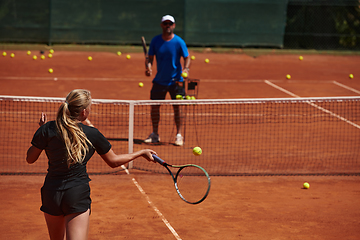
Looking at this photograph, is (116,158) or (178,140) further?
(178,140)

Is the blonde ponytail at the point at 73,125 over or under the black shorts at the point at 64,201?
over

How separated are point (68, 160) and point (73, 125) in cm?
25

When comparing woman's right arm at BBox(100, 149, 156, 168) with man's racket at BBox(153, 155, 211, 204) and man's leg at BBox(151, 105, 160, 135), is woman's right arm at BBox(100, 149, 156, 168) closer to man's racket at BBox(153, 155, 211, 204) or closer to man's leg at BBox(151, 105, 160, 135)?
man's racket at BBox(153, 155, 211, 204)

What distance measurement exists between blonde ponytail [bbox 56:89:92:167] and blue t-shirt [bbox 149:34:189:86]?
207 inches

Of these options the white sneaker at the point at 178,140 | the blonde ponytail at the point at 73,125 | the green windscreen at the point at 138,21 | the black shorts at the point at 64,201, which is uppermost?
the green windscreen at the point at 138,21

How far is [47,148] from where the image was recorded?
338cm

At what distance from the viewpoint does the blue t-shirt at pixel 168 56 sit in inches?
337

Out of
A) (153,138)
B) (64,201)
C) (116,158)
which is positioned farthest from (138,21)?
(64,201)

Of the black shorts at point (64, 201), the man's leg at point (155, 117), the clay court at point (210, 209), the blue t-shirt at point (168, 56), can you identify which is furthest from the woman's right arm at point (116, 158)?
the man's leg at point (155, 117)

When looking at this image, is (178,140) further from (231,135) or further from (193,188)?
(193,188)

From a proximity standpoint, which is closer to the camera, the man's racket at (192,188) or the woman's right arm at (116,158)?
the woman's right arm at (116,158)

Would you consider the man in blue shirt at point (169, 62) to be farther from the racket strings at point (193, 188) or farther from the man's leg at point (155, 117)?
the racket strings at point (193, 188)

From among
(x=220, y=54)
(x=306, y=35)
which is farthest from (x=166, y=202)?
(x=306, y=35)

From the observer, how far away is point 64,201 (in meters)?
3.38
